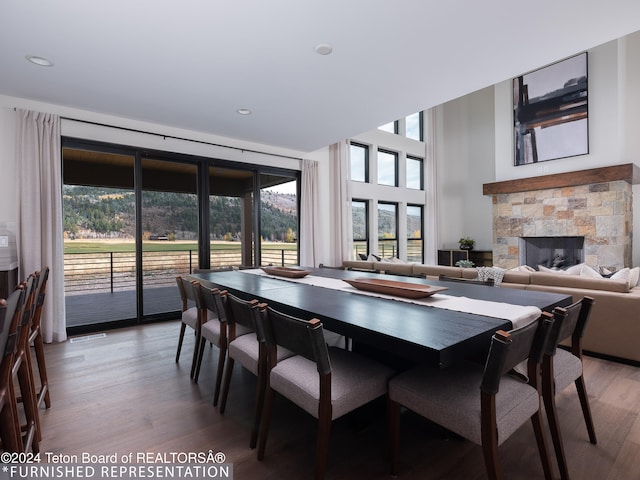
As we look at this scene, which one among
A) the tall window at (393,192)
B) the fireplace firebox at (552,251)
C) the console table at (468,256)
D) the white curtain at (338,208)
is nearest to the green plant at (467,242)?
the console table at (468,256)

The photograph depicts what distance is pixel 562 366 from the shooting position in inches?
64.2

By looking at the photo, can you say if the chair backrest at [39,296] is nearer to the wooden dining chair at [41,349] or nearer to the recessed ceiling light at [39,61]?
the wooden dining chair at [41,349]

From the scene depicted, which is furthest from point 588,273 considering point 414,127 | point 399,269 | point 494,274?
point 414,127

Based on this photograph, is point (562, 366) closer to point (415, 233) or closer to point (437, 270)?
point (437, 270)

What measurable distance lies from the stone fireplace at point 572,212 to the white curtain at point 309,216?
4.01 m

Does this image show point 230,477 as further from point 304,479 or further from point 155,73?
point 155,73

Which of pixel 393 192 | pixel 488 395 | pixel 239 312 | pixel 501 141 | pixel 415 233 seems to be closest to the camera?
pixel 488 395

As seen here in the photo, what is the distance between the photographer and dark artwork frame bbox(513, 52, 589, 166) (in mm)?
5871

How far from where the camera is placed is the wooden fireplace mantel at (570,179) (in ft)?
17.2

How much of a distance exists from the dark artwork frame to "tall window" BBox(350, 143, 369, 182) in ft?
10.2

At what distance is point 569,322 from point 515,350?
0.54 metres

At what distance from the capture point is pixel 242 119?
4.10m

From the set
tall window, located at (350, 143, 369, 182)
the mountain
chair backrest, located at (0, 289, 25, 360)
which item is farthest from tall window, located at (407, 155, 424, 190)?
chair backrest, located at (0, 289, 25, 360)

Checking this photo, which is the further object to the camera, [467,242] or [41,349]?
[467,242]
